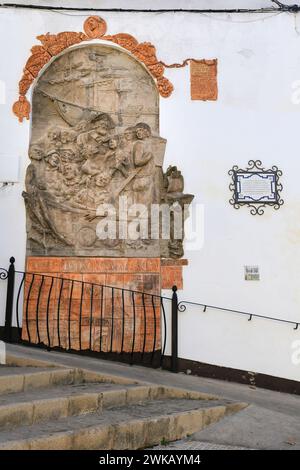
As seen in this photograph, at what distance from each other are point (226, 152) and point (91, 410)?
376cm

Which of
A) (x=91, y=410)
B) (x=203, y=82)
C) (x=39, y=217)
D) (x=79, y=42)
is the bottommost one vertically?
(x=91, y=410)

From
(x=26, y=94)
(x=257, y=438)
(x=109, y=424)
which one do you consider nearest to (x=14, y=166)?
(x=26, y=94)

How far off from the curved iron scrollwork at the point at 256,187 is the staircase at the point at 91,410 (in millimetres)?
2642

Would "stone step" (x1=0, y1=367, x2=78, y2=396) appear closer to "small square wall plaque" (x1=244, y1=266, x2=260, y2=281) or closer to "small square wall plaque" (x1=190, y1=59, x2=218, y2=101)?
"small square wall plaque" (x1=244, y1=266, x2=260, y2=281)

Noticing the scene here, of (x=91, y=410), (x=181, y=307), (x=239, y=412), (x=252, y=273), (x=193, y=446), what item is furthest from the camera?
(x=252, y=273)

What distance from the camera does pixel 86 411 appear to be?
340 centimetres

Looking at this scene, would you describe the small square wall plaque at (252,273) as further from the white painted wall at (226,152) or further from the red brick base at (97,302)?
the red brick base at (97,302)

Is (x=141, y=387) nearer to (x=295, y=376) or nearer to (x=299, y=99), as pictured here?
(x=295, y=376)

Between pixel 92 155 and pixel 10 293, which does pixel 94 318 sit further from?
pixel 92 155

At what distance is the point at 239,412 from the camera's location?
392cm

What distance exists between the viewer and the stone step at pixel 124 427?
269cm

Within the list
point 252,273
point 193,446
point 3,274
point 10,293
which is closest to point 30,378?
point 193,446

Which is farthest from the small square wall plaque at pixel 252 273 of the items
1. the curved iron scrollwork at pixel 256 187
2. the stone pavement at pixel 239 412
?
the stone pavement at pixel 239 412

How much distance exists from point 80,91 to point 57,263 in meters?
2.32
